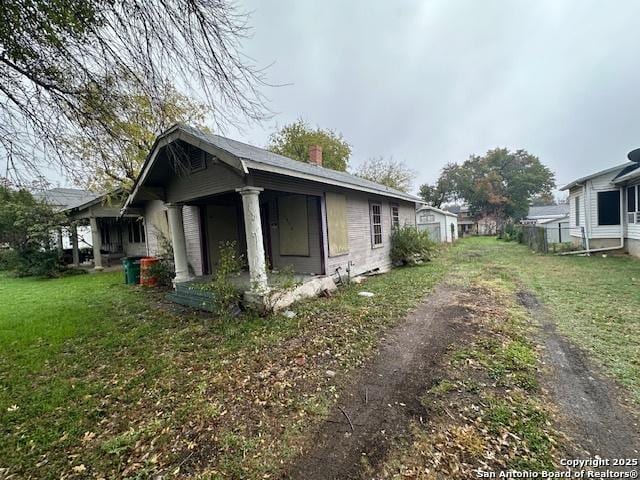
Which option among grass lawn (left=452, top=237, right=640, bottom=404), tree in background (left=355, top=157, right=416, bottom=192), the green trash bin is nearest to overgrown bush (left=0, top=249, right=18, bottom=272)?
the green trash bin

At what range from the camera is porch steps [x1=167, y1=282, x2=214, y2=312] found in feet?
19.2

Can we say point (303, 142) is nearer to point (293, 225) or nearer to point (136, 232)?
point (136, 232)

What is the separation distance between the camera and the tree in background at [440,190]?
3759 cm

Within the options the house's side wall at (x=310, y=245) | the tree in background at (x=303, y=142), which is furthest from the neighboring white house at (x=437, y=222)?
the house's side wall at (x=310, y=245)

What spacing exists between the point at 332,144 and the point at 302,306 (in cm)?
2442

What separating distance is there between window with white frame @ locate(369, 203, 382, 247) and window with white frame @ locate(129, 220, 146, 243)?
12.0 meters

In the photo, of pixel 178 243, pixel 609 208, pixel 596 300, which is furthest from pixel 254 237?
pixel 609 208

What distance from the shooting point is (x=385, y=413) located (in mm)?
2467

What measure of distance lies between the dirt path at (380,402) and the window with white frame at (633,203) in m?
11.0

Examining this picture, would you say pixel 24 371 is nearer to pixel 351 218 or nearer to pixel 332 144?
pixel 351 218

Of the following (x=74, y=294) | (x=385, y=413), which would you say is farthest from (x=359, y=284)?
(x=74, y=294)

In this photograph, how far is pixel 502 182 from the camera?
35875 millimetres

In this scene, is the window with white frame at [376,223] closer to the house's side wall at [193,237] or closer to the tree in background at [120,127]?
the house's side wall at [193,237]

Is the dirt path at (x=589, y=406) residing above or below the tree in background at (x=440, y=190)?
below
